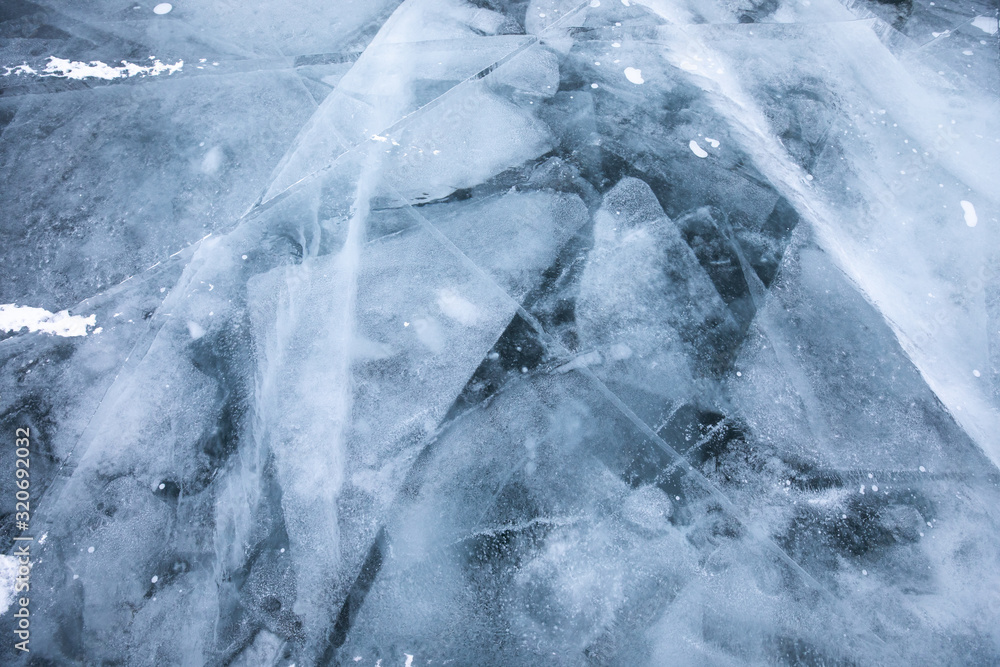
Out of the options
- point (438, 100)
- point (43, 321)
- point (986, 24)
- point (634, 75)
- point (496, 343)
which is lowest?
point (43, 321)

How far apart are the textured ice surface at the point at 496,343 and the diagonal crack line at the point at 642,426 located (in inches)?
0.6

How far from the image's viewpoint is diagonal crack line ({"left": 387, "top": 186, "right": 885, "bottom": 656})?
2.11 m

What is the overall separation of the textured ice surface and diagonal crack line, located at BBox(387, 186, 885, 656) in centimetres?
2

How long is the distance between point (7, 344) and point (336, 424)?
176 cm

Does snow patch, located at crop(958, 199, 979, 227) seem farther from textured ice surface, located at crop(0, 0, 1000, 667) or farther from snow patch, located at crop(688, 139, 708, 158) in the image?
snow patch, located at crop(688, 139, 708, 158)

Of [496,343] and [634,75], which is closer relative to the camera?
[496,343]

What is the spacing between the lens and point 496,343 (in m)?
2.57

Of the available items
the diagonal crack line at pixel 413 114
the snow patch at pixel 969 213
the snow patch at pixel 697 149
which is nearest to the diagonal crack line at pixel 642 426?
the diagonal crack line at pixel 413 114

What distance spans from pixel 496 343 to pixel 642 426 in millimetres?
816

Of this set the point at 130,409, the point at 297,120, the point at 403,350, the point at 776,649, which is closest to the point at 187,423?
the point at 130,409

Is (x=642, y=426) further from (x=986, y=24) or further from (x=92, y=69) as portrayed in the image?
(x=986, y=24)

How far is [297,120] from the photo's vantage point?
3.39 meters

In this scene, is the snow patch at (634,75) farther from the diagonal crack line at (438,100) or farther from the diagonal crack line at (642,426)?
the diagonal crack line at (642,426)

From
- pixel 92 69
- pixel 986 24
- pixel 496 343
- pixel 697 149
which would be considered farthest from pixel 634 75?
pixel 92 69
